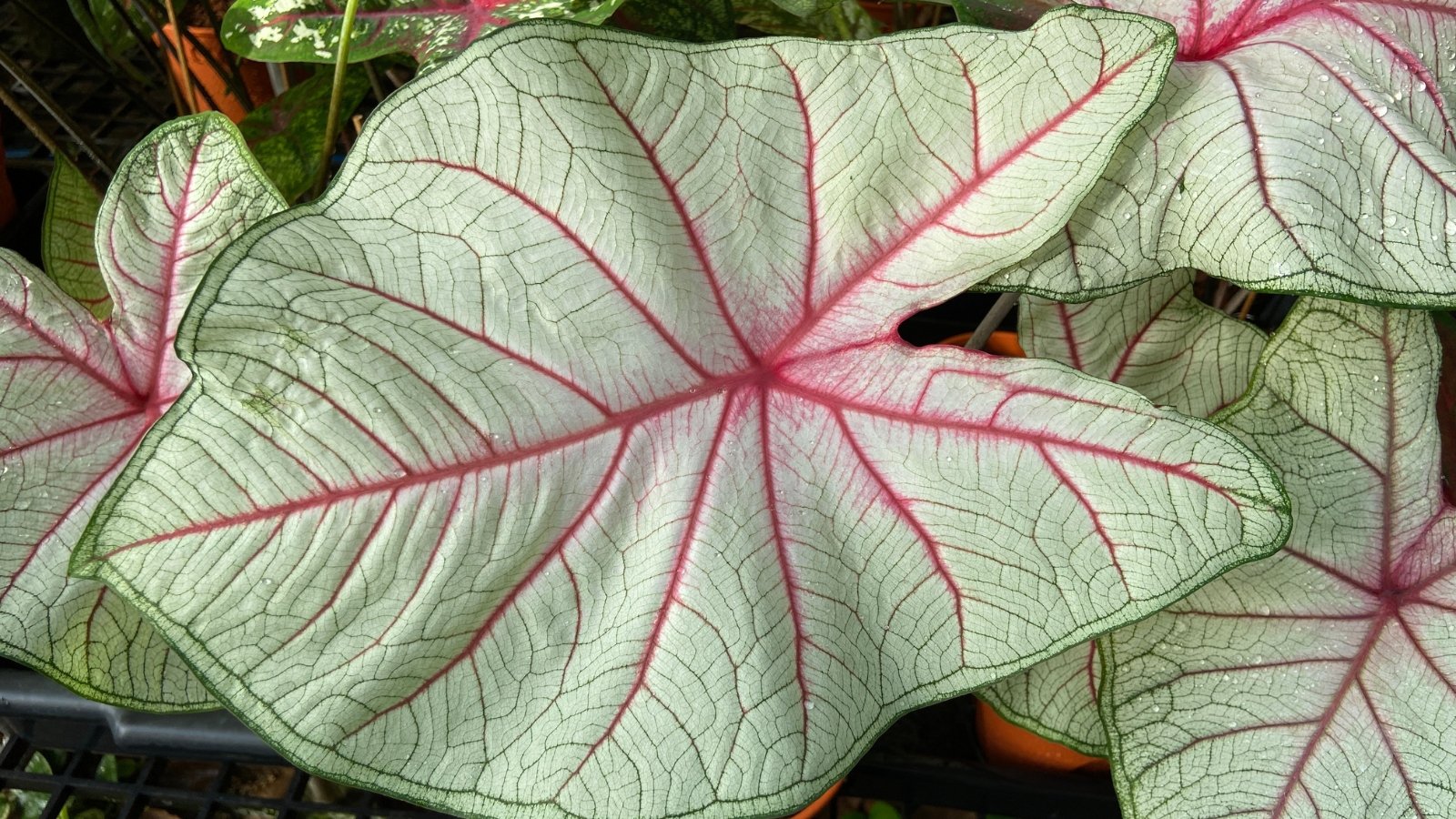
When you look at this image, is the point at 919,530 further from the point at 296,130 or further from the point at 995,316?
the point at 296,130

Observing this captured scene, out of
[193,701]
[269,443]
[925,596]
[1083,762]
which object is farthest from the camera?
[1083,762]

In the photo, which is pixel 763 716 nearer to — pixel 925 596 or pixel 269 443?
pixel 925 596

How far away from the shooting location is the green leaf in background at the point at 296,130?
4.10ft

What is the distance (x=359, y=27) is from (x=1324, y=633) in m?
1.17

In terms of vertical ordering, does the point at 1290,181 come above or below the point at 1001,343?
above

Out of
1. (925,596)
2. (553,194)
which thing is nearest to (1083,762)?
(925,596)

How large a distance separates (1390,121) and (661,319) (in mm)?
606

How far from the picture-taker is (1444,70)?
2.77 ft

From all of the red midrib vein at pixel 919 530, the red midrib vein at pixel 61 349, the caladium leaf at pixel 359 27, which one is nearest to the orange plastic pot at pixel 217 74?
the caladium leaf at pixel 359 27

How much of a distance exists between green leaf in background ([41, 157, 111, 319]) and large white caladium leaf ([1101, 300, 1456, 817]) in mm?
1220

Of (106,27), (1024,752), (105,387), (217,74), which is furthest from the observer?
(217,74)

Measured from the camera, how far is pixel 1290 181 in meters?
0.73

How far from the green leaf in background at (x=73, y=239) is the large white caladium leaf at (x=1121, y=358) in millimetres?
1110

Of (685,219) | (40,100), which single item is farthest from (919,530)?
(40,100)
